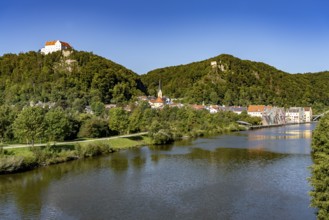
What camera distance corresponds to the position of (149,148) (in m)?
42.9

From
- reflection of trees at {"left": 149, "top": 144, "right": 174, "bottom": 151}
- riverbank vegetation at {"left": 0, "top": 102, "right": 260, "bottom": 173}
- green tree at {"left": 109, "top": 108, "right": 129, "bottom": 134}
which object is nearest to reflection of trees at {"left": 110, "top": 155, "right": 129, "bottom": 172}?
riverbank vegetation at {"left": 0, "top": 102, "right": 260, "bottom": 173}

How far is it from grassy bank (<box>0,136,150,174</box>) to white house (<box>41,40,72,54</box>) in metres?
67.6

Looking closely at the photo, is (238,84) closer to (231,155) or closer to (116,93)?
(116,93)

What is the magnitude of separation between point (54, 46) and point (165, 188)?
285 feet

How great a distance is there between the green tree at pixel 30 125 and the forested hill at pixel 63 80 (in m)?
33.2

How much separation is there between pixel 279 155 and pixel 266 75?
115m

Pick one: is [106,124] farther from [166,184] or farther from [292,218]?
[292,218]

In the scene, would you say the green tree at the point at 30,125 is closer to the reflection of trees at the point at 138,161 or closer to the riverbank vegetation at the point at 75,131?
the riverbank vegetation at the point at 75,131

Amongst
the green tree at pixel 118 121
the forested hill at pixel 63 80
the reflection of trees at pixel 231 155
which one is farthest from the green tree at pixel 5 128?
the forested hill at pixel 63 80

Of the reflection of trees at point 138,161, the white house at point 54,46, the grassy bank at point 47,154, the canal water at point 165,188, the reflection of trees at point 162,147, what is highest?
the white house at point 54,46

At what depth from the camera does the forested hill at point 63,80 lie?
7362cm

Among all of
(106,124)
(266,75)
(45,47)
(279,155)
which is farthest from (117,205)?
(266,75)

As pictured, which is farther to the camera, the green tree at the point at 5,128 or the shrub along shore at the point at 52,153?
the green tree at the point at 5,128

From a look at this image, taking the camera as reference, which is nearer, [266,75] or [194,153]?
[194,153]
